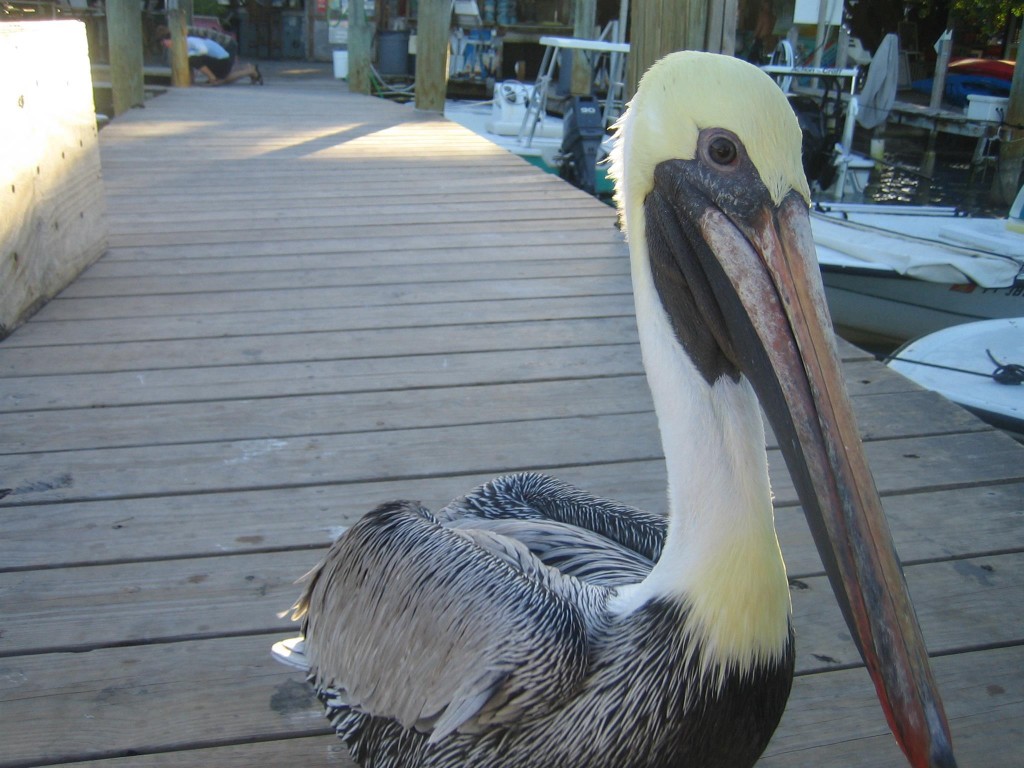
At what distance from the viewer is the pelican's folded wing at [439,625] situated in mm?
1426

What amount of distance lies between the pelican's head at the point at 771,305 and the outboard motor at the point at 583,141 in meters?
7.72

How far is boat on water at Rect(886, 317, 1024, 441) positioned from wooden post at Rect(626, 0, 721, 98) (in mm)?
1830

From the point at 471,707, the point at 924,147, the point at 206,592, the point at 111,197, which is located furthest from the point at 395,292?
the point at 924,147

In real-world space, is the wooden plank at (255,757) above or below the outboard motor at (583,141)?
below

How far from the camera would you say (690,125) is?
1333mm

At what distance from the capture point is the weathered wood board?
3373 millimetres

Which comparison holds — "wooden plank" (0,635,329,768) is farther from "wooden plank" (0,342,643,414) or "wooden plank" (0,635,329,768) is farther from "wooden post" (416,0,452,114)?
"wooden post" (416,0,452,114)

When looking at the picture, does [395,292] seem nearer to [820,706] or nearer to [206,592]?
[206,592]

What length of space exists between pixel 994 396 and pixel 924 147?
13928 mm

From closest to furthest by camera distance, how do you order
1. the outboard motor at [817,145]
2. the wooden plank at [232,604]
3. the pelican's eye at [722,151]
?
the pelican's eye at [722,151]
the wooden plank at [232,604]
the outboard motor at [817,145]

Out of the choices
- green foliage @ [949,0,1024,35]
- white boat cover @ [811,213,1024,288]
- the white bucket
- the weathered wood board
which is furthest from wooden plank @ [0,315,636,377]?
green foliage @ [949,0,1024,35]

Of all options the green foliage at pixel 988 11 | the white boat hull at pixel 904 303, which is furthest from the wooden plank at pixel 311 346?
the green foliage at pixel 988 11

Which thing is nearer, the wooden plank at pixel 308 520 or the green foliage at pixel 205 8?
the wooden plank at pixel 308 520

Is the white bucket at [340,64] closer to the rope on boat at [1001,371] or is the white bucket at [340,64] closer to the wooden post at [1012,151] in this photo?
the wooden post at [1012,151]
